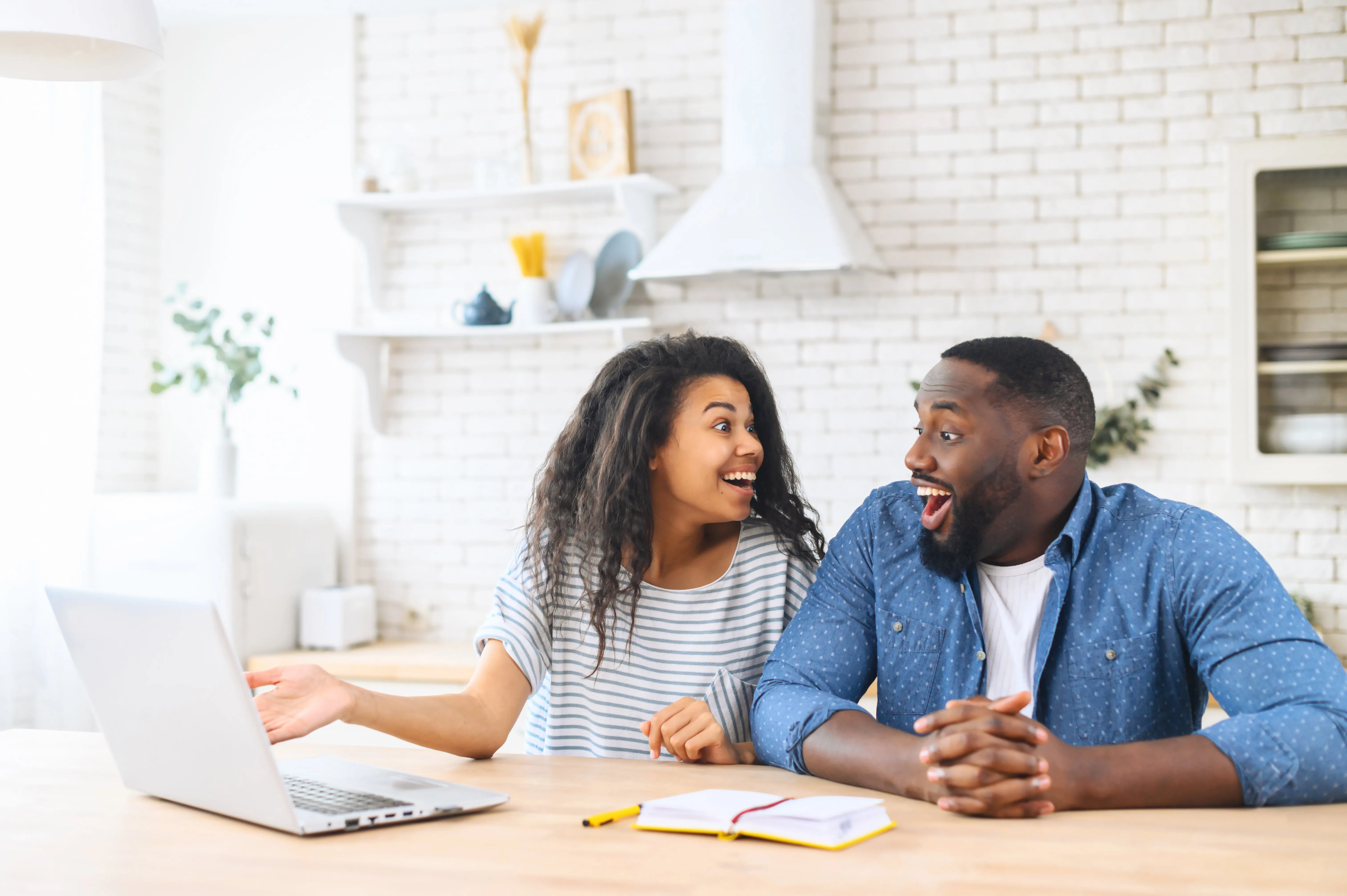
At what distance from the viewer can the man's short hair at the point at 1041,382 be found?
1748mm

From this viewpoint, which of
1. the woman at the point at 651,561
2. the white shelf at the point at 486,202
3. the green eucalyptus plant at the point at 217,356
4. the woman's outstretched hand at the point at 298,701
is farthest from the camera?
the green eucalyptus plant at the point at 217,356

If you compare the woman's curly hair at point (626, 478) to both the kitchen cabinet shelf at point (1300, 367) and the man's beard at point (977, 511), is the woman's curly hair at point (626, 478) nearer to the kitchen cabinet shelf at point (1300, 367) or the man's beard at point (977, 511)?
the man's beard at point (977, 511)

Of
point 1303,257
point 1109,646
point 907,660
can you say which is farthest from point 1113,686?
point 1303,257

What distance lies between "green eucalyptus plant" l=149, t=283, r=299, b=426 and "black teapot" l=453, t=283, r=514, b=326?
613 millimetres

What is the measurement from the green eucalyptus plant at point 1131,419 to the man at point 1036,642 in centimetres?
187

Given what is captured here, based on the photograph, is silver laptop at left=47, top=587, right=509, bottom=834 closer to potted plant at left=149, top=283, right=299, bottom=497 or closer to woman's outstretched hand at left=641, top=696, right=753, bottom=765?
woman's outstretched hand at left=641, top=696, right=753, bottom=765

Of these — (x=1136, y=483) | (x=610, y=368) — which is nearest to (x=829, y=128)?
(x=1136, y=483)

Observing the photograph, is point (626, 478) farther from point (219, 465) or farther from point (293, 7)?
point (293, 7)

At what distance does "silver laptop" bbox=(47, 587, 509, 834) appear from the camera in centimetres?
123

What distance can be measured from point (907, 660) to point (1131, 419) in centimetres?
209

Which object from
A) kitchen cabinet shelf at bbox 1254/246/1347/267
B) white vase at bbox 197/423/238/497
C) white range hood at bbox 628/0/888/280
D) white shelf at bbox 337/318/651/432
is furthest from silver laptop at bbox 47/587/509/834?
kitchen cabinet shelf at bbox 1254/246/1347/267

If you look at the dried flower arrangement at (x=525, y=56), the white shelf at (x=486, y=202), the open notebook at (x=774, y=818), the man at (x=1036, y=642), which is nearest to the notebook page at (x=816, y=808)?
the open notebook at (x=774, y=818)

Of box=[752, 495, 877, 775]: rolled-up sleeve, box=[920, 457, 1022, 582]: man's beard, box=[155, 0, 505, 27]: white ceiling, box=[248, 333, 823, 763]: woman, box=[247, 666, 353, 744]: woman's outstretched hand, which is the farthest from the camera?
box=[155, 0, 505, 27]: white ceiling

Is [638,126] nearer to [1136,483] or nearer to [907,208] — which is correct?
[907,208]
